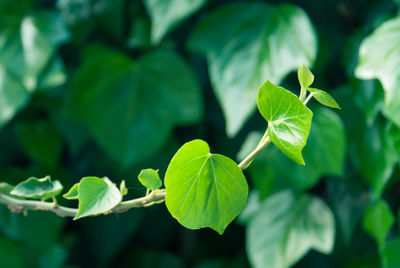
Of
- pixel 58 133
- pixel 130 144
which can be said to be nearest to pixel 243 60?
pixel 130 144

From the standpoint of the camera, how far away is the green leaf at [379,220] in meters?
0.45

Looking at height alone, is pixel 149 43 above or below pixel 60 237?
above

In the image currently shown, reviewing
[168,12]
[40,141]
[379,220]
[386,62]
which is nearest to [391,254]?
[379,220]

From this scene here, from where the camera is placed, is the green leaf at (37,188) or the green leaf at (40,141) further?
the green leaf at (40,141)

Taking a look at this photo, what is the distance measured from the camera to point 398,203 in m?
0.54

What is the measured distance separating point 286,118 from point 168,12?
0.33m

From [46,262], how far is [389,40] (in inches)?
18.4

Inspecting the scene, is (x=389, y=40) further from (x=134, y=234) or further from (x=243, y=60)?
(x=134, y=234)

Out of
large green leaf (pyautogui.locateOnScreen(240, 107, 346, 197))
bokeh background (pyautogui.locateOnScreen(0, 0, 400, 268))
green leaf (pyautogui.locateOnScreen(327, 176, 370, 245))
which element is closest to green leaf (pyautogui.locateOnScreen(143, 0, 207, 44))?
bokeh background (pyautogui.locateOnScreen(0, 0, 400, 268))

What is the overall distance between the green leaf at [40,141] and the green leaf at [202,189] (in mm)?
479

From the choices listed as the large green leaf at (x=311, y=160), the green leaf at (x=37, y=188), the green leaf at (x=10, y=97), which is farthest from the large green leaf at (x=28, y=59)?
the green leaf at (x=37, y=188)

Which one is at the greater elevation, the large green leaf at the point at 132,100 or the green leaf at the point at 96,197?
the green leaf at the point at 96,197

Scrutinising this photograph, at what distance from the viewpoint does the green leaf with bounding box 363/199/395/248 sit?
453 millimetres

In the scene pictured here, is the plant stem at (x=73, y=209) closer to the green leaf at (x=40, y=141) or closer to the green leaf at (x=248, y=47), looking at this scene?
the green leaf at (x=248, y=47)
